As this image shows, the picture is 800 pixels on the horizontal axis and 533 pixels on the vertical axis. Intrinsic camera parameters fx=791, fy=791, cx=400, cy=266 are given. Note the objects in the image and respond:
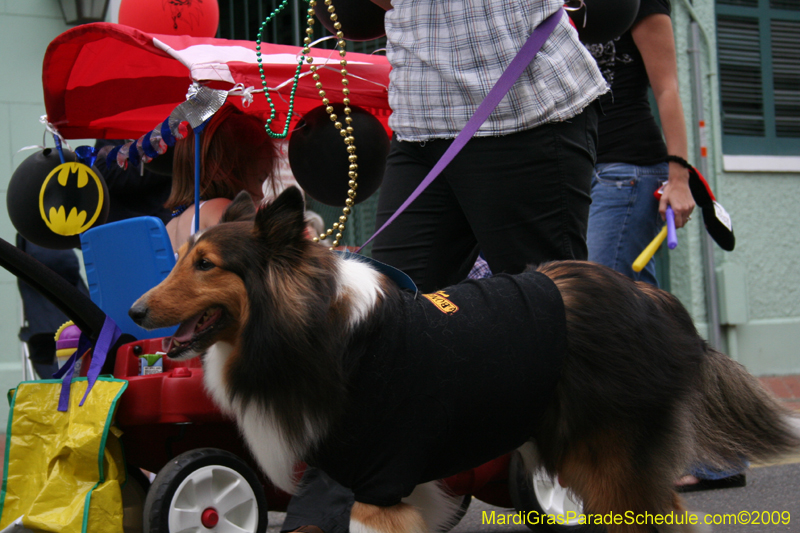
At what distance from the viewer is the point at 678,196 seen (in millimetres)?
3234

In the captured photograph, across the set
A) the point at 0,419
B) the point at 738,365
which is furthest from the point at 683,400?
the point at 0,419

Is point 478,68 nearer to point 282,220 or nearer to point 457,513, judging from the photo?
point 282,220

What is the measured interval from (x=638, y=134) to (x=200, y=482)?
2335 millimetres

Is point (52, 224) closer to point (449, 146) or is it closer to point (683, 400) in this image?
point (449, 146)

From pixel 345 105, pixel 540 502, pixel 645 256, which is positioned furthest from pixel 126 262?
pixel 645 256

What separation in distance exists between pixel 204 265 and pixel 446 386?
28.1 inches

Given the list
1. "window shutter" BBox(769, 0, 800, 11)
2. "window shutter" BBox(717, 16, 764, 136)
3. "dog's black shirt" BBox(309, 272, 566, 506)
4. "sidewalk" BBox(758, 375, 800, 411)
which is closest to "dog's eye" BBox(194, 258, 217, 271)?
"dog's black shirt" BBox(309, 272, 566, 506)

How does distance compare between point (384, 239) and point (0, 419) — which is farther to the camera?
point (0, 419)

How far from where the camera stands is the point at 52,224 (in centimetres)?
296

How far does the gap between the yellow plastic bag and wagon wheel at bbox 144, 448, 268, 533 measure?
119 millimetres

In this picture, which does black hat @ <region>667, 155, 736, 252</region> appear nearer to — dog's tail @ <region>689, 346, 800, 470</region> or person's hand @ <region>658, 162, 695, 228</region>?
person's hand @ <region>658, 162, 695, 228</region>

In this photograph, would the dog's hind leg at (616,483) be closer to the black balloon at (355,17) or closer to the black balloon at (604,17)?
the black balloon at (604,17)

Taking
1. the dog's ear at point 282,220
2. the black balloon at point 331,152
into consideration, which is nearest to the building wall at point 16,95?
the black balloon at point 331,152

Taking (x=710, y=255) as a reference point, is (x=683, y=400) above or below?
above
